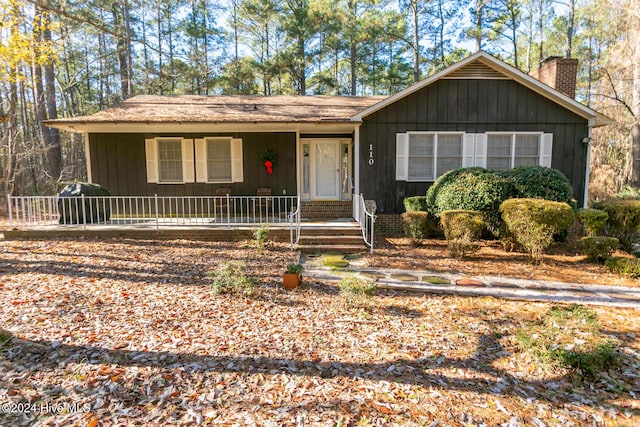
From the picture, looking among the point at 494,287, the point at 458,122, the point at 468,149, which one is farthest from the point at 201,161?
the point at 494,287

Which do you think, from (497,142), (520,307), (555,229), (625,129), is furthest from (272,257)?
(625,129)

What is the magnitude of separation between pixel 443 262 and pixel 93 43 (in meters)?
28.7

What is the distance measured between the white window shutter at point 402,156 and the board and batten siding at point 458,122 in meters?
0.12

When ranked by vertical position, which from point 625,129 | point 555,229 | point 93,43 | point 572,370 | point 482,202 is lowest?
point 572,370

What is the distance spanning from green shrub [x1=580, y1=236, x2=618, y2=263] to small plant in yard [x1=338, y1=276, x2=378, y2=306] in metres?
5.23

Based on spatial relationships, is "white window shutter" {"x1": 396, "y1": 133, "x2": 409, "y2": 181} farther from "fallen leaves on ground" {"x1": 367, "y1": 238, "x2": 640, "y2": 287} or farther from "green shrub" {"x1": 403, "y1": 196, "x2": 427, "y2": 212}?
"fallen leaves on ground" {"x1": 367, "y1": 238, "x2": 640, "y2": 287}

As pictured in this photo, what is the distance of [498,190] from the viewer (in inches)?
308

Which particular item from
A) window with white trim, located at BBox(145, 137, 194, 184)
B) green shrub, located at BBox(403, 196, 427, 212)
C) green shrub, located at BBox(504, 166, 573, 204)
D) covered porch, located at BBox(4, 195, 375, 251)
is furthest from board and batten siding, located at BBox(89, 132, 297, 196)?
green shrub, located at BBox(504, 166, 573, 204)

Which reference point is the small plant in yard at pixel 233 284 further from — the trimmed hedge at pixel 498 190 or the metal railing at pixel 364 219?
the trimmed hedge at pixel 498 190

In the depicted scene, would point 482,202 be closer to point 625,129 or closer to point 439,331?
point 439,331

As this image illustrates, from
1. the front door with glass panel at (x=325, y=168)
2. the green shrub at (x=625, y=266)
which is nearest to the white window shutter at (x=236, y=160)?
the front door with glass panel at (x=325, y=168)

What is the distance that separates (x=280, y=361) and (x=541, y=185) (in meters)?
7.23

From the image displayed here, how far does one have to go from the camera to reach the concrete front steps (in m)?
8.08

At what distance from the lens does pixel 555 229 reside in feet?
22.7
